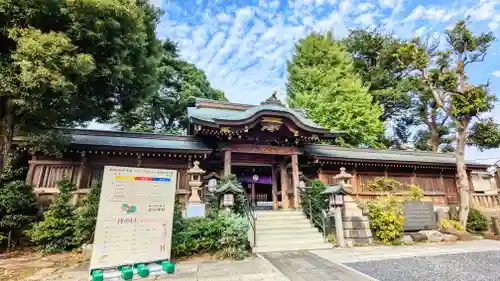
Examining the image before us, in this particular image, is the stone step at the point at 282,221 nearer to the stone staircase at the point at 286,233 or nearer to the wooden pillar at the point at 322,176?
the stone staircase at the point at 286,233

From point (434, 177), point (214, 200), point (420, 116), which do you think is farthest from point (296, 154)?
point (420, 116)

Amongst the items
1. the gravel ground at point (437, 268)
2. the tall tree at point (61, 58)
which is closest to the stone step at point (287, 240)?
the gravel ground at point (437, 268)

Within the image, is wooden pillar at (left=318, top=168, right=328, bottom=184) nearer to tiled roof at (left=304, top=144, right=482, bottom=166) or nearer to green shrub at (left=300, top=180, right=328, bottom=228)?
tiled roof at (left=304, top=144, right=482, bottom=166)

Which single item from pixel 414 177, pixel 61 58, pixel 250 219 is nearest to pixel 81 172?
pixel 61 58

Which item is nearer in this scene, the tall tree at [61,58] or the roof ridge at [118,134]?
the tall tree at [61,58]

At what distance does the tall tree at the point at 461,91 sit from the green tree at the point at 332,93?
16.0ft

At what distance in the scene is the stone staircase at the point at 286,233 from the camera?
281 inches

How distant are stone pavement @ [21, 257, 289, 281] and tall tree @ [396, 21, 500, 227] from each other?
34.2 ft

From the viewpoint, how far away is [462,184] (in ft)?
35.4

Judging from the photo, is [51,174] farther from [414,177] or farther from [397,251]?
[414,177]

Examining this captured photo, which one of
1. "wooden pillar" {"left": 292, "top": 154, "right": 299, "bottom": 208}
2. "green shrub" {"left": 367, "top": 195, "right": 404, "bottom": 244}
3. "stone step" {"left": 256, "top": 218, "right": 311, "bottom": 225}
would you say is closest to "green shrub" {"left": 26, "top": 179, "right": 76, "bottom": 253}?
"stone step" {"left": 256, "top": 218, "right": 311, "bottom": 225}

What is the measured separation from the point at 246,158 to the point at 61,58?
7.40 m

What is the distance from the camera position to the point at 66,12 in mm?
5789

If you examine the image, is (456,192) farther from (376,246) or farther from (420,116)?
(420,116)
